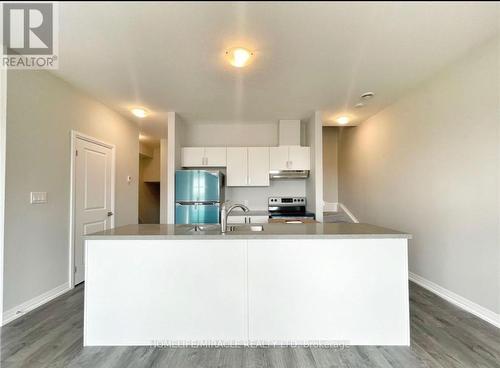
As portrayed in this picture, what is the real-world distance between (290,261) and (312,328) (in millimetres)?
525

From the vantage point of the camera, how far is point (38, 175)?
2664 millimetres

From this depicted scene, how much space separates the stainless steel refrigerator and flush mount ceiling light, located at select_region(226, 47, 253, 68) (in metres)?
1.91

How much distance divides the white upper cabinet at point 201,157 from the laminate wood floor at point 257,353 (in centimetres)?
283

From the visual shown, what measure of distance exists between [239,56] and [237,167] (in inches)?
91.4

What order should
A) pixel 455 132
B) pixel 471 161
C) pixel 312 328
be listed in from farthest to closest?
pixel 455 132 < pixel 471 161 < pixel 312 328

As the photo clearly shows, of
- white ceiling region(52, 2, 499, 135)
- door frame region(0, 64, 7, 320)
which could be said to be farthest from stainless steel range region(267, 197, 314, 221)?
door frame region(0, 64, 7, 320)

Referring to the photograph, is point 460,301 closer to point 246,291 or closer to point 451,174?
point 451,174

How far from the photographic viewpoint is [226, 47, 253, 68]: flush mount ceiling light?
91.2 inches

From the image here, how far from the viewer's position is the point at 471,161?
247 cm

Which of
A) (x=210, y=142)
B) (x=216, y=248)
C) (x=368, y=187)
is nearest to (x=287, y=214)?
(x=368, y=187)

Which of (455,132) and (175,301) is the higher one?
(455,132)

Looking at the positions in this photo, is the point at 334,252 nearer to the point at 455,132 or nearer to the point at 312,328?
the point at 312,328

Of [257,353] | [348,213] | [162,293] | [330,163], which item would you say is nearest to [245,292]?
[257,353]

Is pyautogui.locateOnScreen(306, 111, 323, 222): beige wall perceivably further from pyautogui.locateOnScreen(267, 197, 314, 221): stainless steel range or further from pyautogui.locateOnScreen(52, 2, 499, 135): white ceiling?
pyautogui.locateOnScreen(52, 2, 499, 135): white ceiling
